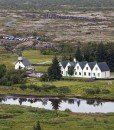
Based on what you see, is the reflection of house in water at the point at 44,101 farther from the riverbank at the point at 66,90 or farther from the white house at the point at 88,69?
the white house at the point at 88,69

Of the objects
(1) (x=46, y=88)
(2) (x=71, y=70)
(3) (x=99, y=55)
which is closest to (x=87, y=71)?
(2) (x=71, y=70)

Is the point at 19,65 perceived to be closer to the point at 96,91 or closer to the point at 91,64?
the point at 91,64

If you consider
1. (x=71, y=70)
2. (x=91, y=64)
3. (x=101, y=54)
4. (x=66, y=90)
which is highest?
(x=101, y=54)

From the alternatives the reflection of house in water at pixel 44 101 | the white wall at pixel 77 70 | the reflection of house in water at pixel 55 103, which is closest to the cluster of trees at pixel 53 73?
the white wall at pixel 77 70

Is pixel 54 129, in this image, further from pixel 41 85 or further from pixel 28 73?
pixel 28 73

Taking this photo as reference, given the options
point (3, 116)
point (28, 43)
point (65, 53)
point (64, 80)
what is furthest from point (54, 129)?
point (28, 43)

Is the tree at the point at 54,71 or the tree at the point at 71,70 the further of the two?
the tree at the point at 71,70

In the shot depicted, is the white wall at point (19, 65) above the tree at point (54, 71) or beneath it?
above
